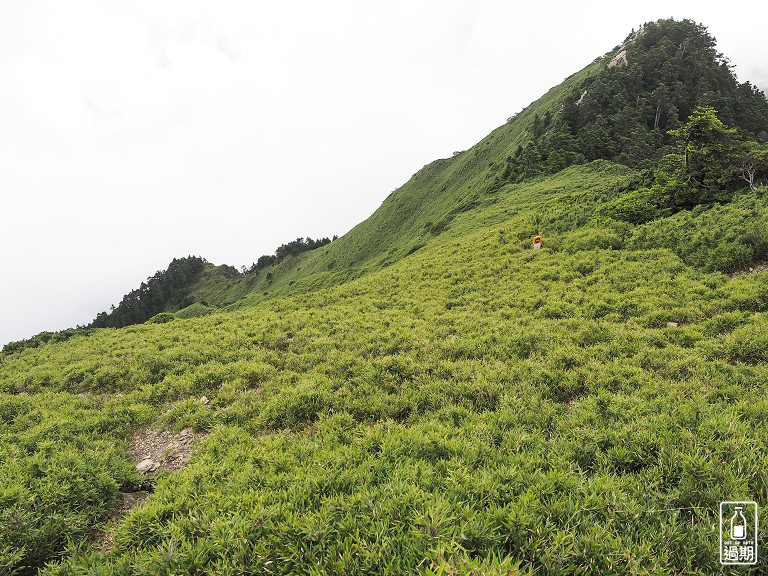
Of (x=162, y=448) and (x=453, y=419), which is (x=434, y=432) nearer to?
(x=453, y=419)

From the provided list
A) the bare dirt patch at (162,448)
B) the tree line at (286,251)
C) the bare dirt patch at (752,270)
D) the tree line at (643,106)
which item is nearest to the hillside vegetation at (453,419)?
the bare dirt patch at (752,270)

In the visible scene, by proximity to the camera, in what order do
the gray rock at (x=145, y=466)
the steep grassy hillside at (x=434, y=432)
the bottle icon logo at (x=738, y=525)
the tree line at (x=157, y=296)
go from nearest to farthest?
the bottle icon logo at (x=738, y=525) < the steep grassy hillside at (x=434, y=432) < the gray rock at (x=145, y=466) < the tree line at (x=157, y=296)

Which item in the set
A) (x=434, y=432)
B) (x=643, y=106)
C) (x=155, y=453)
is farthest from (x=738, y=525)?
(x=643, y=106)

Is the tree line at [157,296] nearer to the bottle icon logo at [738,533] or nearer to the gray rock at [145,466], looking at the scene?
the gray rock at [145,466]

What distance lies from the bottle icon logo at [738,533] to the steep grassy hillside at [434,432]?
0.41ft

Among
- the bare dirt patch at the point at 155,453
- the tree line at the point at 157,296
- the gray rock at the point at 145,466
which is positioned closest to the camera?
the bare dirt patch at the point at 155,453

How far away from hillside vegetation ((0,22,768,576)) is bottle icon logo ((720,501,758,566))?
0.10 metres

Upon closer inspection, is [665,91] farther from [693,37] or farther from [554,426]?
[554,426]

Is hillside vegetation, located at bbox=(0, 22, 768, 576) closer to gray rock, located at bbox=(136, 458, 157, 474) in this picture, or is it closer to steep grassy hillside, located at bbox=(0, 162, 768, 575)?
steep grassy hillside, located at bbox=(0, 162, 768, 575)

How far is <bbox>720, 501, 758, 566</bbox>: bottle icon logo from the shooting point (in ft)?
12.5

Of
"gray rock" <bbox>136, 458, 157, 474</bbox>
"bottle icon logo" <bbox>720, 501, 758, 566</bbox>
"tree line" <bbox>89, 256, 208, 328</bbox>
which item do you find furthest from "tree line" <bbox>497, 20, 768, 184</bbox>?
"tree line" <bbox>89, 256, 208, 328</bbox>

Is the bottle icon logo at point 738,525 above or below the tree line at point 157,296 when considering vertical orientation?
below

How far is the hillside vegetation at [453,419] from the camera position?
423cm

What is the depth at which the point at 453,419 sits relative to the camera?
24.8 feet
